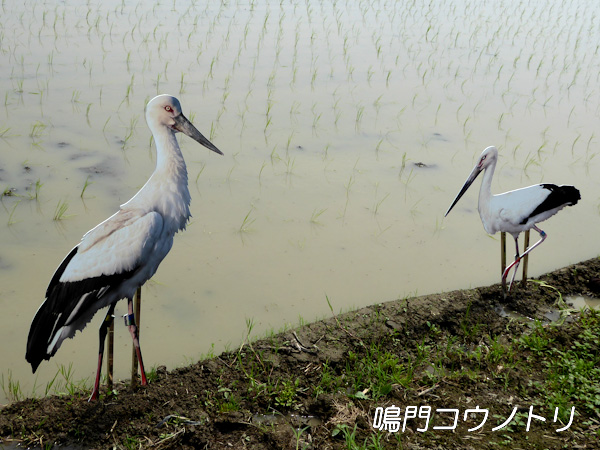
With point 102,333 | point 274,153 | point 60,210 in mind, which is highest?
point 274,153

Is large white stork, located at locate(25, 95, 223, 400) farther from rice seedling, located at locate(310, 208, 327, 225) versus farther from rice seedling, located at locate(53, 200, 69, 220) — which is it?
rice seedling, located at locate(310, 208, 327, 225)

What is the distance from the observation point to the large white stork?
116 inches

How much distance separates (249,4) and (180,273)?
10.1m

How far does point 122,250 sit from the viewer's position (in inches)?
116

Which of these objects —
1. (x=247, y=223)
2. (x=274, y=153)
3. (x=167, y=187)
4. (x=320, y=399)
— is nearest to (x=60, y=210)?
(x=247, y=223)

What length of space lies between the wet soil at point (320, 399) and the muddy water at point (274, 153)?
37 cm

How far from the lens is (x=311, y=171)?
6.64 meters

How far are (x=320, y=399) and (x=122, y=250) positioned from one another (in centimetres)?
144

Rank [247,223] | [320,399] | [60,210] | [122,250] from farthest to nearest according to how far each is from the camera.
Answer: [247,223], [60,210], [320,399], [122,250]

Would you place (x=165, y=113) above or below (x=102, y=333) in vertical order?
above

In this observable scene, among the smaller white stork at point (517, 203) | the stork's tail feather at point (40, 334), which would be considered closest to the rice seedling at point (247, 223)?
the smaller white stork at point (517, 203)

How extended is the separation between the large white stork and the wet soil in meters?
0.55

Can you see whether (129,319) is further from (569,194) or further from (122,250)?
(569,194)

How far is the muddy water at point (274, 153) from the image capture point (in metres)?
4.72
